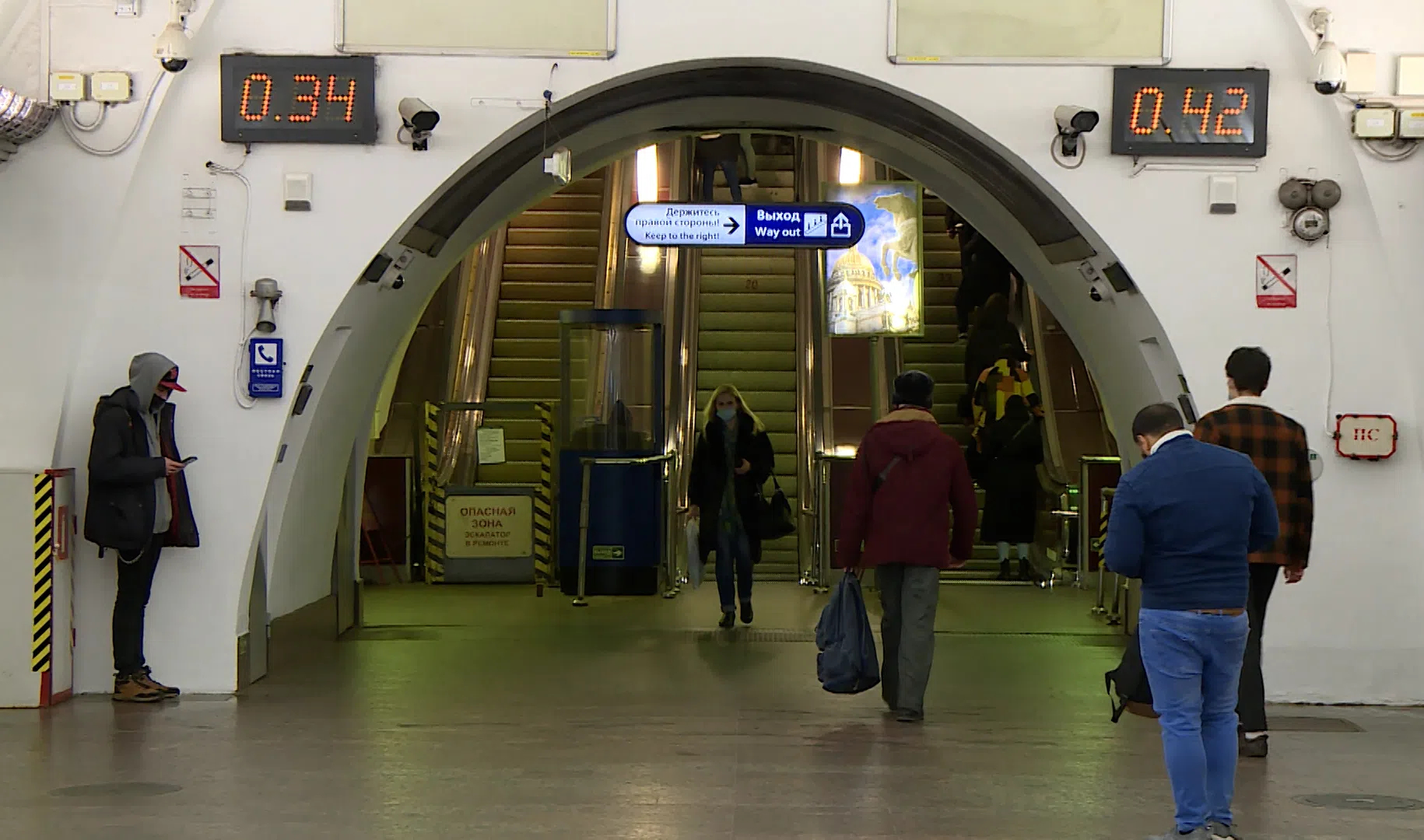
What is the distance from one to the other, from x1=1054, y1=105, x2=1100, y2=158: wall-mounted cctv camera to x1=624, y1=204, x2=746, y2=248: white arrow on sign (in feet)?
6.22

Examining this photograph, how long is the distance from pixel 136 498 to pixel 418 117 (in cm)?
220

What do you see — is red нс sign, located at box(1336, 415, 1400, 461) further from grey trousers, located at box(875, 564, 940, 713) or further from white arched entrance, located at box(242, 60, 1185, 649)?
grey trousers, located at box(875, 564, 940, 713)

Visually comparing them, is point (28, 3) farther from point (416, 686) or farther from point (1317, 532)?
point (1317, 532)

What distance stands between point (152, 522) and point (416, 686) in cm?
156

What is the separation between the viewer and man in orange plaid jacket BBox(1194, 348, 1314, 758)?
668 cm

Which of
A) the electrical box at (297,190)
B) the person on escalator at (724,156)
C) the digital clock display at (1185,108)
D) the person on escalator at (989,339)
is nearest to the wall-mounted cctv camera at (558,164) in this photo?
the electrical box at (297,190)

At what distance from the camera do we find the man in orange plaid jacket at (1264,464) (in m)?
Result: 6.68

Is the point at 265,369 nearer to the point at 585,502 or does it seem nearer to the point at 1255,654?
the point at 585,502

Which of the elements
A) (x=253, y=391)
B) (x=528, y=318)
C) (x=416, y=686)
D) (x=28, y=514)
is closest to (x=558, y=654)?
(x=416, y=686)

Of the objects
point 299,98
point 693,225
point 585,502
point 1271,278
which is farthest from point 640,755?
point 585,502

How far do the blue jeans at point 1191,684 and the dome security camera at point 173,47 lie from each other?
5140mm

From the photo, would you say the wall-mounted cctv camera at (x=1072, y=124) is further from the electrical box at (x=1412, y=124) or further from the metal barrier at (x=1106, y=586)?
the metal barrier at (x=1106, y=586)

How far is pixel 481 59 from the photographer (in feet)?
26.7

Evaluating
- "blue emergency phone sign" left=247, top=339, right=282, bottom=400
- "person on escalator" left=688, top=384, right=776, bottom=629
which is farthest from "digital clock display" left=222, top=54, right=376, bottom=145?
"person on escalator" left=688, top=384, right=776, bottom=629
